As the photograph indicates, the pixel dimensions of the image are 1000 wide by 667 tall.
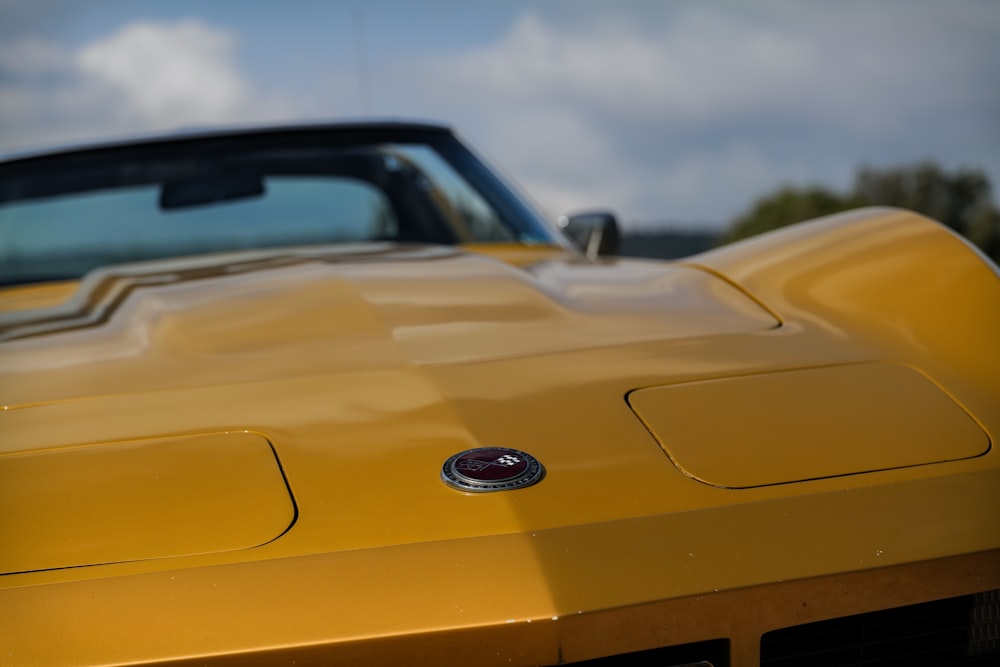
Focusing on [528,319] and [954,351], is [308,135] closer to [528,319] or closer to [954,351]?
[528,319]

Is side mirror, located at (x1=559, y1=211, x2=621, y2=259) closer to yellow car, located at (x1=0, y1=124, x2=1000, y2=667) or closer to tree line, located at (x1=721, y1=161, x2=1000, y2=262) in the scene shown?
Result: yellow car, located at (x1=0, y1=124, x2=1000, y2=667)

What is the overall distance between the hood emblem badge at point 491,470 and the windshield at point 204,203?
1.64 m

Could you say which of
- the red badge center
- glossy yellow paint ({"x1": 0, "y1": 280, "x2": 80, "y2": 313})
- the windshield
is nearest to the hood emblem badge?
the red badge center

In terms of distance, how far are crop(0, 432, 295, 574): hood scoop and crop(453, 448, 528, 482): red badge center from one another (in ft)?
Answer: 0.66

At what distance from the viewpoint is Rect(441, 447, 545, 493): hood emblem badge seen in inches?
49.4

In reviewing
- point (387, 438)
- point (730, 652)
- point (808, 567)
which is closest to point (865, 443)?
point (808, 567)

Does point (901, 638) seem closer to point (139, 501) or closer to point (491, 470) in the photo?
point (491, 470)

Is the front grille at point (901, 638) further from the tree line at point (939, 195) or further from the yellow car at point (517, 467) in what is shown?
the tree line at point (939, 195)

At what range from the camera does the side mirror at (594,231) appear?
3.16m

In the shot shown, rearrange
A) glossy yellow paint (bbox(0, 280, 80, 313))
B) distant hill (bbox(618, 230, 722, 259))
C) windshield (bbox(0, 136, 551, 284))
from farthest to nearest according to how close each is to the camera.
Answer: distant hill (bbox(618, 230, 722, 259)), windshield (bbox(0, 136, 551, 284)), glossy yellow paint (bbox(0, 280, 80, 313))

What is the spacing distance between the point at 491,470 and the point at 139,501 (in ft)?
1.33

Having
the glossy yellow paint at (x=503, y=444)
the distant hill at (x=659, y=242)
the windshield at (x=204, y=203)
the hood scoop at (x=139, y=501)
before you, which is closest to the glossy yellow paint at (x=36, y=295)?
the windshield at (x=204, y=203)

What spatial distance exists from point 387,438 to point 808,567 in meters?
0.51

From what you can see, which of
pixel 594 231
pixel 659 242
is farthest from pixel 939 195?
pixel 594 231
